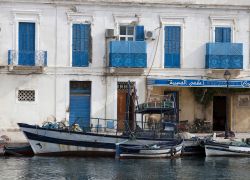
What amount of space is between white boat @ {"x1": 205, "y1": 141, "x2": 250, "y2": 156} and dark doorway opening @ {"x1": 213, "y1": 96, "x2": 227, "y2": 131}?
6590mm

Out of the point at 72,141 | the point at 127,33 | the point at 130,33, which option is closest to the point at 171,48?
the point at 130,33

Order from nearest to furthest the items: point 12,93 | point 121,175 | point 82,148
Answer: point 121,175, point 82,148, point 12,93

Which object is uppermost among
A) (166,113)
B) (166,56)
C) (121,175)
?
(166,56)

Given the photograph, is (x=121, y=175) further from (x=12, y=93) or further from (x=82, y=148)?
(x=12, y=93)

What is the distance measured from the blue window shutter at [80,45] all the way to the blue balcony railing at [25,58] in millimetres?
1916

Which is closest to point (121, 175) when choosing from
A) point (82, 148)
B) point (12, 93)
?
point (82, 148)

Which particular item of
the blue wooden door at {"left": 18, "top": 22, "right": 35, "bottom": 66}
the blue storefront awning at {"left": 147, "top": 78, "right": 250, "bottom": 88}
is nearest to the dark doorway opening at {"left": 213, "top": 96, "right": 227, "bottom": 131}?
the blue storefront awning at {"left": 147, "top": 78, "right": 250, "bottom": 88}

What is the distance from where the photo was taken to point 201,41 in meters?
39.9

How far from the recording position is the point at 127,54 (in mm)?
38312

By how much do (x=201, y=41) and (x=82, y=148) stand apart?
33.2ft

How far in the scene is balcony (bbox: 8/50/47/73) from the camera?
37.9 metres

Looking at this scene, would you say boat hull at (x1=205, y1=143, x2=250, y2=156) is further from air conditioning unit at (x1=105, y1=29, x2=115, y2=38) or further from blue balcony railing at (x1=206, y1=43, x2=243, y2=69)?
air conditioning unit at (x1=105, y1=29, x2=115, y2=38)

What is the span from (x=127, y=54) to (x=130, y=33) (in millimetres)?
1641

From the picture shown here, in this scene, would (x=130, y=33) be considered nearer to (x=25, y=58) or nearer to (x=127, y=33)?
(x=127, y=33)
